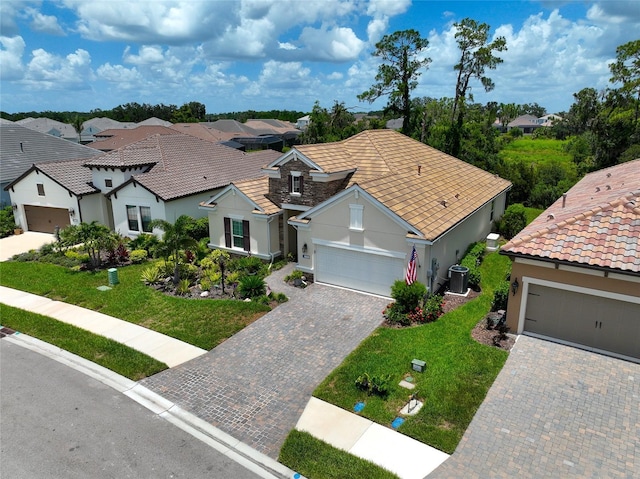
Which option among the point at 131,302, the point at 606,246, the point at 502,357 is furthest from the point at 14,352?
the point at 606,246

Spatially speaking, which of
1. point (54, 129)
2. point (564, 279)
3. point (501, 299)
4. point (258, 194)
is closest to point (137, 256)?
point (258, 194)

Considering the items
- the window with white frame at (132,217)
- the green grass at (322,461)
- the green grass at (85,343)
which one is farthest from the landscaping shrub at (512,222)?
the window with white frame at (132,217)

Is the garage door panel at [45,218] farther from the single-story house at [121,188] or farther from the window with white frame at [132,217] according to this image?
the window with white frame at [132,217]

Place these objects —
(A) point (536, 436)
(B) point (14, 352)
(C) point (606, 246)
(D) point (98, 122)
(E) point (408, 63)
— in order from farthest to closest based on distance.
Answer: (D) point (98, 122) < (E) point (408, 63) < (B) point (14, 352) < (C) point (606, 246) < (A) point (536, 436)

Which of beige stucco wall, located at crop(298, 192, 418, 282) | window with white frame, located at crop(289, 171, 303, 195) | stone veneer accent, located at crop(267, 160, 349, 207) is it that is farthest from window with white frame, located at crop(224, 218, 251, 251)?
beige stucco wall, located at crop(298, 192, 418, 282)

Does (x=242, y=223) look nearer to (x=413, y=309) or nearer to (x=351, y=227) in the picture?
(x=351, y=227)

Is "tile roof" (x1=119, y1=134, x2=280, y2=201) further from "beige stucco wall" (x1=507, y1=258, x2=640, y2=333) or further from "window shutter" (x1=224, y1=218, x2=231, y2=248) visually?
"beige stucco wall" (x1=507, y1=258, x2=640, y2=333)
